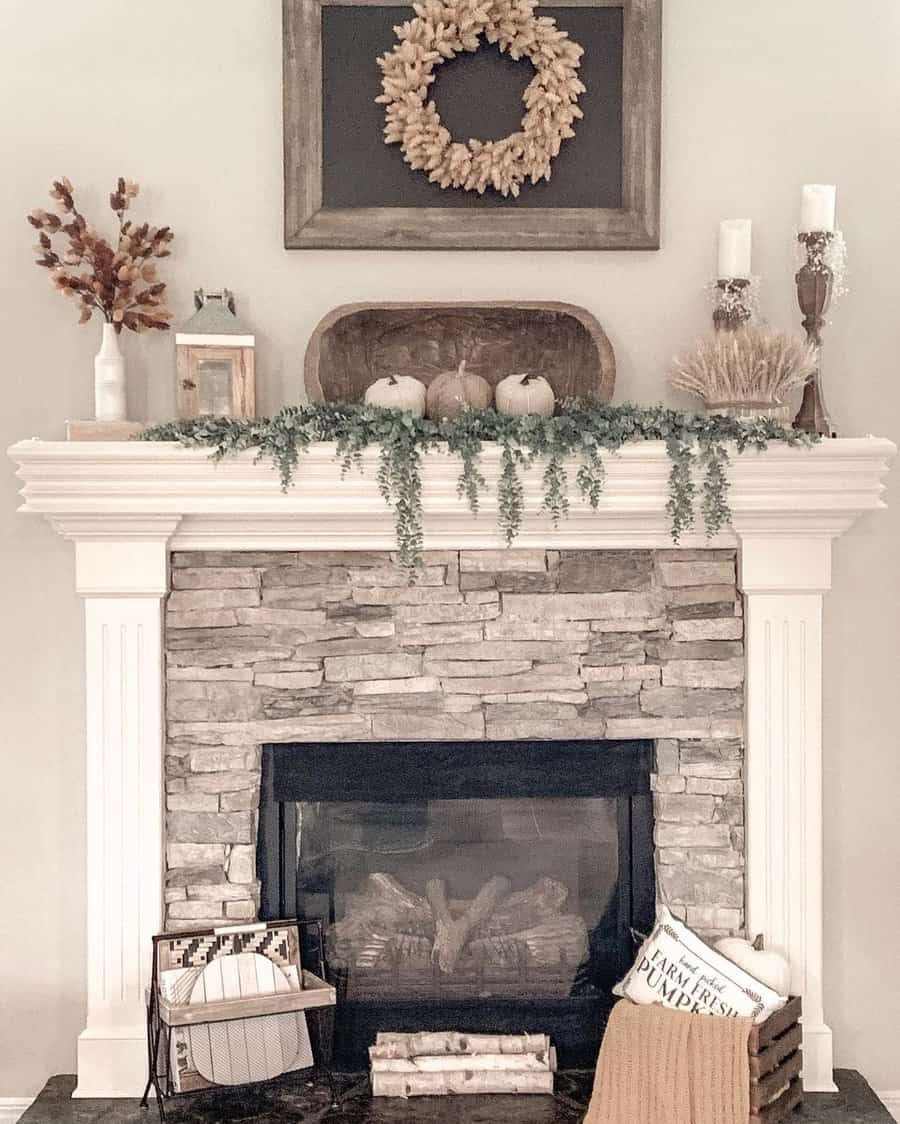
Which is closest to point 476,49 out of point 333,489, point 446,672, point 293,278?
point 293,278

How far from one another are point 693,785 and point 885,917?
1.92ft

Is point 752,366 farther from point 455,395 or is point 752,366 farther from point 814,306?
point 455,395

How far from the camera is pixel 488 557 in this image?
8.09ft

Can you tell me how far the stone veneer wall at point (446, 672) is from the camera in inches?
97.2

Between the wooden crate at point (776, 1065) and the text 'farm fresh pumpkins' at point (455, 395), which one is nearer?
the wooden crate at point (776, 1065)

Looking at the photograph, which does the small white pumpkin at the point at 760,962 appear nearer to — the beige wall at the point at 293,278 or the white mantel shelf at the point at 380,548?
the white mantel shelf at the point at 380,548

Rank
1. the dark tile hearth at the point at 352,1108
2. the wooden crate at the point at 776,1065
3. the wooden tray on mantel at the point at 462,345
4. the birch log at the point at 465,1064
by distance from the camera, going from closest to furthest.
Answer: the wooden crate at the point at 776,1065, the dark tile hearth at the point at 352,1108, the birch log at the point at 465,1064, the wooden tray on mantel at the point at 462,345

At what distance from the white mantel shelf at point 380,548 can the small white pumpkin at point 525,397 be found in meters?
0.21

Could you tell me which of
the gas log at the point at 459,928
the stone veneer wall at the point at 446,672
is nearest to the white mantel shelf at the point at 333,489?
the stone veneer wall at the point at 446,672

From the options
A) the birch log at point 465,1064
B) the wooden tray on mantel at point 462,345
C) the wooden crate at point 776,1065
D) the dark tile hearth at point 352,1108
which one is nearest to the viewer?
the wooden crate at point 776,1065

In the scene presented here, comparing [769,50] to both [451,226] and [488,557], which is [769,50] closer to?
[451,226]

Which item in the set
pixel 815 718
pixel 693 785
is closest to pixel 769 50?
pixel 815 718

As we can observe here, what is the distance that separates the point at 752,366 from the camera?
7.62 feet

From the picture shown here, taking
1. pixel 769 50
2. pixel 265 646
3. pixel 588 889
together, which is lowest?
pixel 588 889
